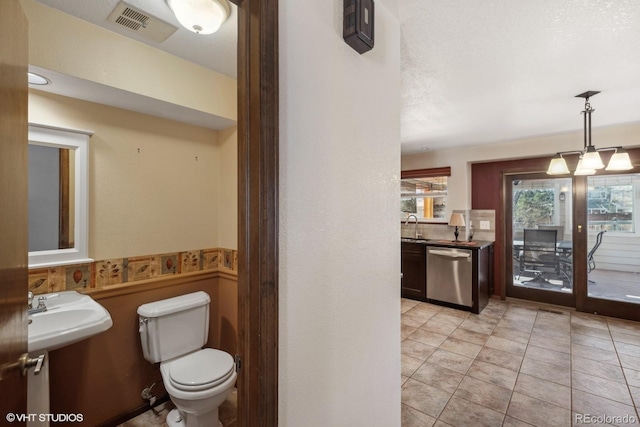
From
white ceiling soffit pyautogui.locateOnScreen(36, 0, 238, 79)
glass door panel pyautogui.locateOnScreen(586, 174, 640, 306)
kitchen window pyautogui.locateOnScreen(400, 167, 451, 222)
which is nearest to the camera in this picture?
white ceiling soffit pyautogui.locateOnScreen(36, 0, 238, 79)

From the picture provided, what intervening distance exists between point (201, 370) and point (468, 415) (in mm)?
1867

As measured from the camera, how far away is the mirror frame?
175 centimetres

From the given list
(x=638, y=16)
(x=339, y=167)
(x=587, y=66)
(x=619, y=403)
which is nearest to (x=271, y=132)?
(x=339, y=167)

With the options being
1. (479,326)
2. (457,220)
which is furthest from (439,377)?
(457,220)

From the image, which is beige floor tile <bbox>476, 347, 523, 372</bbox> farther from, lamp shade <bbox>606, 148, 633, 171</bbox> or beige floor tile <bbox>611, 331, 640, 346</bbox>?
lamp shade <bbox>606, 148, 633, 171</bbox>

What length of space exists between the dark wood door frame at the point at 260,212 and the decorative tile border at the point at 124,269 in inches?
52.8

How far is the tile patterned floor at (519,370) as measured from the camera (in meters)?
1.99

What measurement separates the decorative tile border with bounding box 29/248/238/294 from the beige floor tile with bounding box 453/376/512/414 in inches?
81.6

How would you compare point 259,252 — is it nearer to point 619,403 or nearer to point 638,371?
point 619,403

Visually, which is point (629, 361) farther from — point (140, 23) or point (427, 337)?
point (140, 23)

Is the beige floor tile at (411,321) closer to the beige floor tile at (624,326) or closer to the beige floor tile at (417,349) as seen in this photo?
the beige floor tile at (417,349)

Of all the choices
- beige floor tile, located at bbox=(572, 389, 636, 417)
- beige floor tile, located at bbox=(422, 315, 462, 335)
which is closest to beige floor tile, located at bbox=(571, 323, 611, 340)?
beige floor tile, located at bbox=(422, 315, 462, 335)

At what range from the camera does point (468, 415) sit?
1991mm

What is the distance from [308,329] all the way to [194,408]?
1.31 m
